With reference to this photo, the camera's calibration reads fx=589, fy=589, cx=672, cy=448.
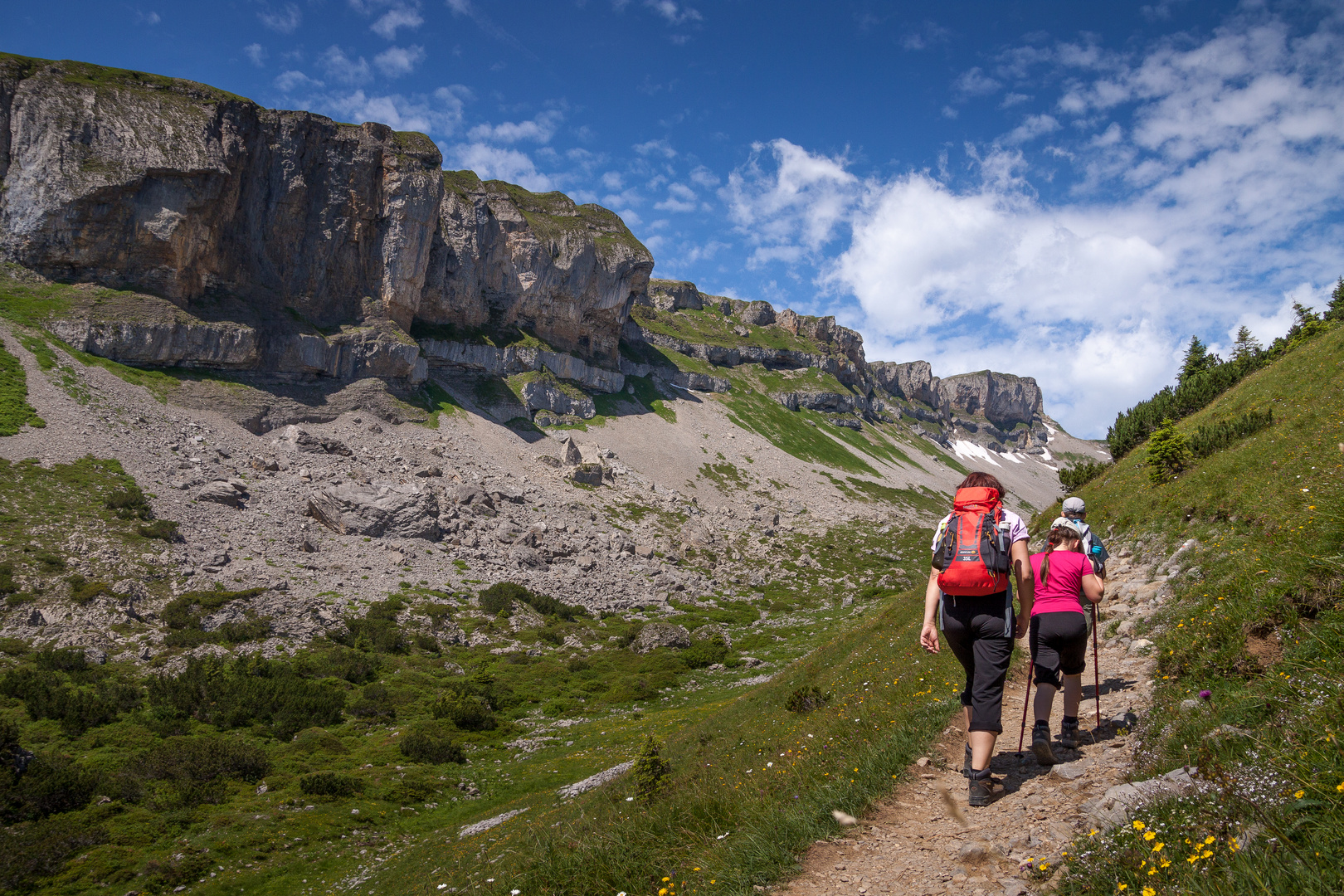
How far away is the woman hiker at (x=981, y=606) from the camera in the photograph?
5.86 meters

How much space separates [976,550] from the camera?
6027 mm

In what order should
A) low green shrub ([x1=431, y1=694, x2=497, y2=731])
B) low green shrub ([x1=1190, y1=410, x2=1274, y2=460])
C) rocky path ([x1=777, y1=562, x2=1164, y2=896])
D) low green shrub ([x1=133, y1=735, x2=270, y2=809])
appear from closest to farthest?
rocky path ([x1=777, y1=562, x2=1164, y2=896]), low green shrub ([x1=1190, y1=410, x2=1274, y2=460]), low green shrub ([x1=133, y1=735, x2=270, y2=809]), low green shrub ([x1=431, y1=694, x2=497, y2=731])

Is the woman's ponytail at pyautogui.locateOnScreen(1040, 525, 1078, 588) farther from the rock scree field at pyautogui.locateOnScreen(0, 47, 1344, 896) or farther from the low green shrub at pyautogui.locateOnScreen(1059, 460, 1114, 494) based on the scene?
the low green shrub at pyautogui.locateOnScreen(1059, 460, 1114, 494)

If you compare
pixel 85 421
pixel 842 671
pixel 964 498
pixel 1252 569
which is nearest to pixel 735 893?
pixel 964 498

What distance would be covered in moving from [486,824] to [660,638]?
26.7 m

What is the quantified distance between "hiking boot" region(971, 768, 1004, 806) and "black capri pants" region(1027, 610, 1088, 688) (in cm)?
158

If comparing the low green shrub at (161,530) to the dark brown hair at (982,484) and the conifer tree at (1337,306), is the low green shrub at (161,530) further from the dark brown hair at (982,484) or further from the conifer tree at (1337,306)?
the conifer tree at (1337,306)

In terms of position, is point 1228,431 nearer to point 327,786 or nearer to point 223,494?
point 327,786

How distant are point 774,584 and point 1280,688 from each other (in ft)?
217

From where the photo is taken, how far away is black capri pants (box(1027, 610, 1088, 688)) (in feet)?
22.5

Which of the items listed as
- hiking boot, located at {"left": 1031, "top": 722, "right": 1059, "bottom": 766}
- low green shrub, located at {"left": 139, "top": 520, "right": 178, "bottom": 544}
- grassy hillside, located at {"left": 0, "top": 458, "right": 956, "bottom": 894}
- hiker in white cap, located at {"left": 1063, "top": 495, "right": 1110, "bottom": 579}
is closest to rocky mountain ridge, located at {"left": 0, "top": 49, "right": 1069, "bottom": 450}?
grassy hillside, located at {"left": 0, "top": 458, "right": 956, "bottom": 894}

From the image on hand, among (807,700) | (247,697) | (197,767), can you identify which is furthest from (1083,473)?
(247,697)

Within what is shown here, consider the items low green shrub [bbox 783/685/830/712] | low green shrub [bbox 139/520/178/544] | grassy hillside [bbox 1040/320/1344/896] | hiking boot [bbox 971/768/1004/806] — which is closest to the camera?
grassy hillside [bbox 1040/320/1344/896]

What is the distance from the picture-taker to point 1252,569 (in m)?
6.90
